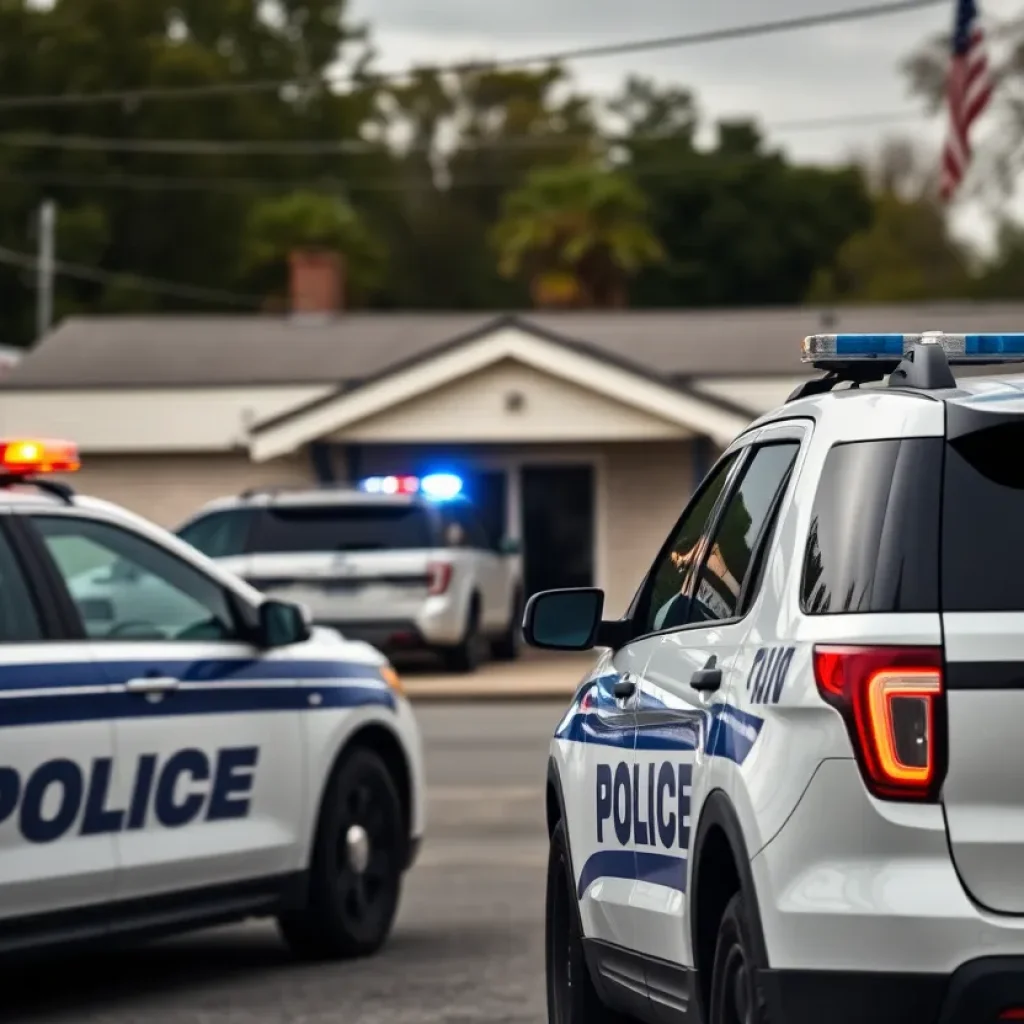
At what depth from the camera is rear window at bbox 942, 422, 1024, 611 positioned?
4930mm

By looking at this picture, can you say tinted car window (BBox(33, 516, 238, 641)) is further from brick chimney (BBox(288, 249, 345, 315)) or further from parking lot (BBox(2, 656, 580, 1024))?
brick chimney (BBox(288, 249, 345, 315))

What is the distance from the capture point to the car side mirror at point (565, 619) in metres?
6.99

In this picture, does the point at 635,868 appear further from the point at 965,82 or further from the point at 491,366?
the point at 491,366

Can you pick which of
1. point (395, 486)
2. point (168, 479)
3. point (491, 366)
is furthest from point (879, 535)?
point (168, 479)

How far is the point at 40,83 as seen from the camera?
70750 mm

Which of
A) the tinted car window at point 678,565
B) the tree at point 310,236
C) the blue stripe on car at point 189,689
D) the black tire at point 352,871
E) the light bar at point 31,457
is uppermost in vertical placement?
the tree at point 310,236

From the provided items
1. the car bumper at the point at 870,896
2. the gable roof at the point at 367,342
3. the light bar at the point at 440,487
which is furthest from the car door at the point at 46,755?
the gable roof at the point at 367,342

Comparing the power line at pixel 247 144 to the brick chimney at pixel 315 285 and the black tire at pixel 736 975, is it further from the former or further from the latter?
the black tire at pixel 736 975

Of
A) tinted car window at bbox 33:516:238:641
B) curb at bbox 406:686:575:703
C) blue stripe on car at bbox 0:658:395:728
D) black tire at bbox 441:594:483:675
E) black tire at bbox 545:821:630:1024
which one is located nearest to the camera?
black tire at bbox 545:821:630:1024

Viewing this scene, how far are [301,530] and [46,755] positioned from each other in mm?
16744

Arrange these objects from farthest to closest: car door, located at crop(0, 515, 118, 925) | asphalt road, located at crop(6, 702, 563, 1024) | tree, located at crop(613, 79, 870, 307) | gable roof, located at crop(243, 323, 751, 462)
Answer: tree, located at crop(613, 79, 870, 307)
gable roof, located at crop(243, 323, 751, 462)
asphalt road, located at crop(6, 702, 563, 1024)
car door, located at crop(0, 515, 118, 925)

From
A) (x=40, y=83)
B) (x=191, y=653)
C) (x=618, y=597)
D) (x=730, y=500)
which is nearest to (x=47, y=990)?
(x=191, y=653)

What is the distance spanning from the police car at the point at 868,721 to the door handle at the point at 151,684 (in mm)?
3211

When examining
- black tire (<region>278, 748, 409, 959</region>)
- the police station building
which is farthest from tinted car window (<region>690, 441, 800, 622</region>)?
the police station building
